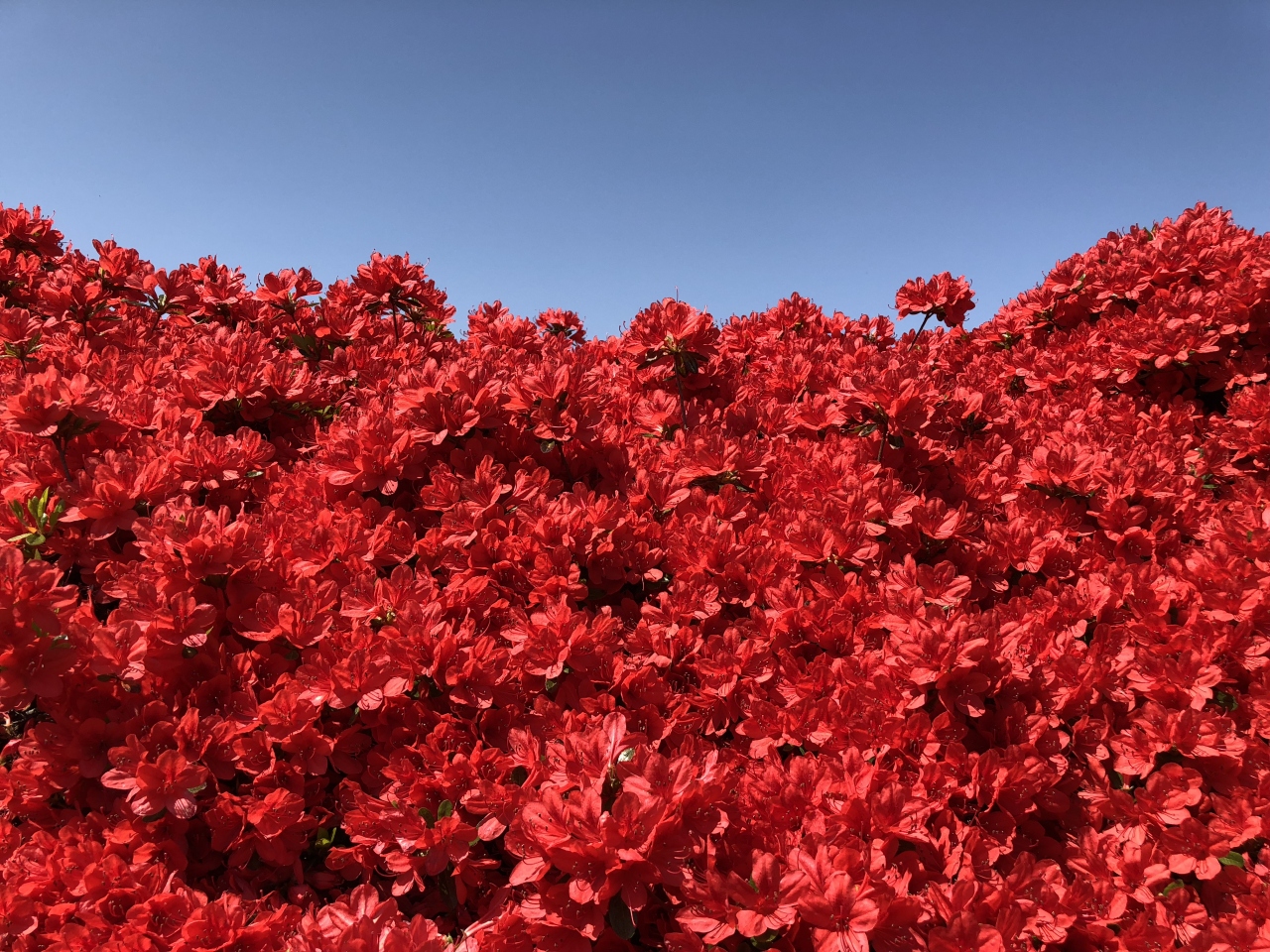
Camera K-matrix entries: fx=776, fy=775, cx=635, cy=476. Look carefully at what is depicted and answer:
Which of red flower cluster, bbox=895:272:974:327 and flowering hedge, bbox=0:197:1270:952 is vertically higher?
red flower cluster, bbox=895:272:974:327

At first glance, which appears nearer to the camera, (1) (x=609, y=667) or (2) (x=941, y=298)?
(1) (x=609, y=667)

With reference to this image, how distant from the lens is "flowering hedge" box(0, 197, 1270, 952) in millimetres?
2006

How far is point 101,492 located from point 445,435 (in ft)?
3.90

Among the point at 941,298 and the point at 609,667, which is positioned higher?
the point at 941,298

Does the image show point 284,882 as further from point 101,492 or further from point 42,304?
point 42,304

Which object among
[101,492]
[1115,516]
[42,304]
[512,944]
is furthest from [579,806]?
[42,304]

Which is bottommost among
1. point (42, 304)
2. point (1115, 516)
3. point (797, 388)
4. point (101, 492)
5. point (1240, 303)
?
point (1115, 516)

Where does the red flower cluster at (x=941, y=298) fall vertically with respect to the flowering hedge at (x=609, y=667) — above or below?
above

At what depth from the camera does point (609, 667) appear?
102 inches

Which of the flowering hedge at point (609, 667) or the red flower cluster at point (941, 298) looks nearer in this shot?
the flowering hedge at point (609, 667)

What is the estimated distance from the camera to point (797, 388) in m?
4.22

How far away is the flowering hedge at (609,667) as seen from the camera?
201 cm

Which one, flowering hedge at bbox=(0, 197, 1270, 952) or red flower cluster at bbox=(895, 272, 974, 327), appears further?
red flower cluster at bbox=(895, 272, 974, 327)

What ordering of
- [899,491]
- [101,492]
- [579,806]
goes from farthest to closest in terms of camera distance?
[899,491] < [101,492] < [579,806]
